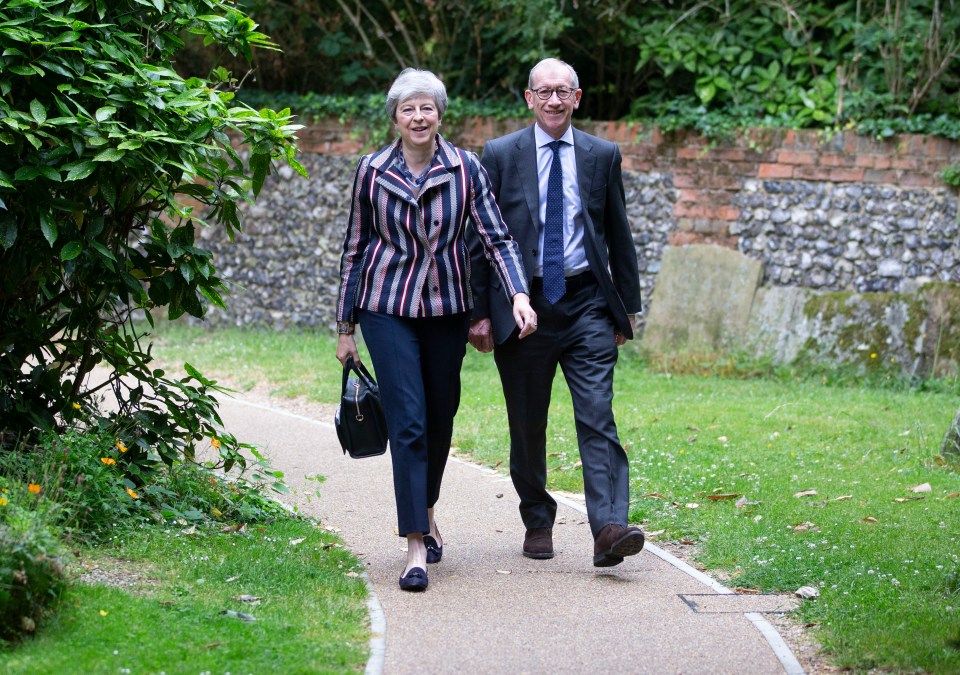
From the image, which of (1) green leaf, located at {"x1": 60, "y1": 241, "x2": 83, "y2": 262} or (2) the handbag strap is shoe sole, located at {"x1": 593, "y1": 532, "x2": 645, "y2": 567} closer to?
(2) the handbag strap

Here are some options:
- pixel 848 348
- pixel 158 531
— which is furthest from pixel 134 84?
pixel 848 348

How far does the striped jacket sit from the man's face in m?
0.43

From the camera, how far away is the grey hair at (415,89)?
203 inches

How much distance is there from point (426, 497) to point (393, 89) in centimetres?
178

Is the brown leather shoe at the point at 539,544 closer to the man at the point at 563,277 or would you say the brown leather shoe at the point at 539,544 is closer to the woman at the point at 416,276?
the man at the point at 563,277

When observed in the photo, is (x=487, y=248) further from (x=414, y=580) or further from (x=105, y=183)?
(x=105, y=183)

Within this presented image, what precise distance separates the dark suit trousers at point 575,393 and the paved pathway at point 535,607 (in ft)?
1.14

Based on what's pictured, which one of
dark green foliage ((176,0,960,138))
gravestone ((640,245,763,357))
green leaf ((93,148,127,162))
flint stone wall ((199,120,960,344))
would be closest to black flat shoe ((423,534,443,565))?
green leaf ((93,148,127,162))

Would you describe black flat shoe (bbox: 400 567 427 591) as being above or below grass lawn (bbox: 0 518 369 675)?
below

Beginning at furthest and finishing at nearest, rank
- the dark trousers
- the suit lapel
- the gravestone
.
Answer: the gravestone, the suit lapel, the dark trousers

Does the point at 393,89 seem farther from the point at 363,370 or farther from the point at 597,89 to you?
the point at 597,89

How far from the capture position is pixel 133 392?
6180 millimetres

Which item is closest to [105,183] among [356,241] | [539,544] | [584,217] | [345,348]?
[356,241]

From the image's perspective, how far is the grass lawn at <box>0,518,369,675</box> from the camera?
4012mm
